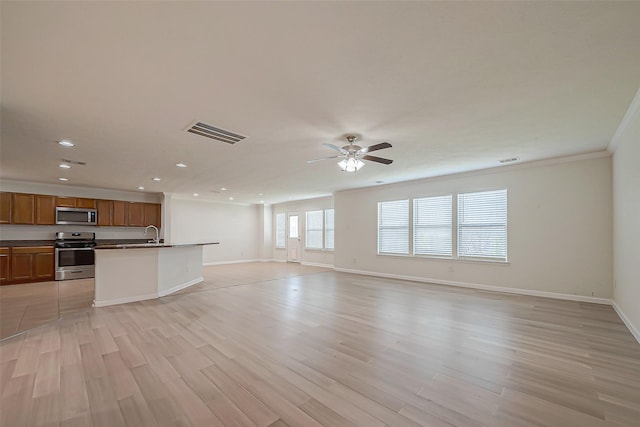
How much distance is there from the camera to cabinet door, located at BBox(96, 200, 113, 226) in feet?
25.5

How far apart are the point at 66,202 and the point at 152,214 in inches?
79.5

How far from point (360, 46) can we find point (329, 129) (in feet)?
5.03

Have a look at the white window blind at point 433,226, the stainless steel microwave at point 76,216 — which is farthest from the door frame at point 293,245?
the stainless steel microwave at point 76,216

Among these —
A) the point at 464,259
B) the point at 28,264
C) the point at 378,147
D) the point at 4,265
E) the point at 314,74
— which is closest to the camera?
the point at 314,74

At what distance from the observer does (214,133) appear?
142 inches

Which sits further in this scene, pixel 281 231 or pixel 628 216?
pixel 281 231

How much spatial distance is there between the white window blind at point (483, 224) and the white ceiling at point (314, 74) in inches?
66.7

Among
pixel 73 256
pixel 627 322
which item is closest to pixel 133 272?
pixel 73 256

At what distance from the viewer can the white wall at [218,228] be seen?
384 inches

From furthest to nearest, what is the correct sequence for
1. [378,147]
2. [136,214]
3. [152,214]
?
[152,214] < [136,214] < [378,147]

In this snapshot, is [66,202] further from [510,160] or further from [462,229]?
[510,160]

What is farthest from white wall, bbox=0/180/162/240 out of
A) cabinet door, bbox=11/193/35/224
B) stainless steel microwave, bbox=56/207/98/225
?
stainless steel microwave, bbox=56/207/98/225

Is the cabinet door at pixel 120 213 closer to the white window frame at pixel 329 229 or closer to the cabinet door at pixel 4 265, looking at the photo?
the cabinet door at pixel 4 265

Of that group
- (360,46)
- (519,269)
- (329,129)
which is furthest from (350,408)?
(519,269)
